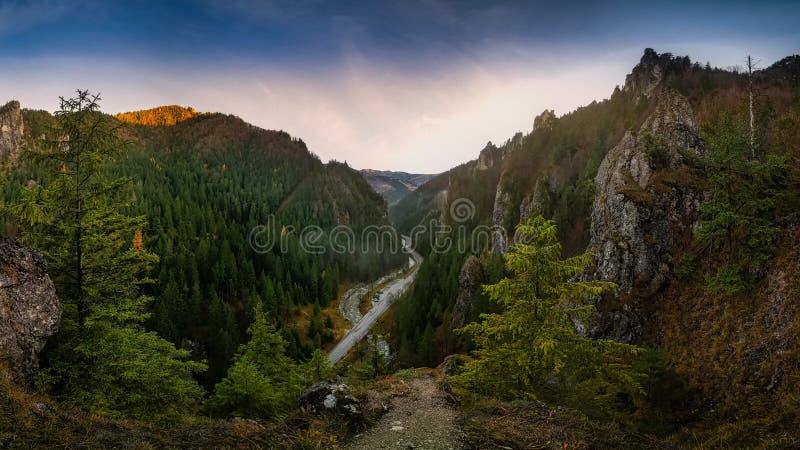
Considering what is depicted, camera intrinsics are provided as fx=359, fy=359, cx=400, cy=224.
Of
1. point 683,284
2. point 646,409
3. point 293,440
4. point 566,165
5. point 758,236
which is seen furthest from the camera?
point 566,165

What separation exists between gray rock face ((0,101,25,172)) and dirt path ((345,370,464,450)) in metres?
223

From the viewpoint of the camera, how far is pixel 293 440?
27.5 ft

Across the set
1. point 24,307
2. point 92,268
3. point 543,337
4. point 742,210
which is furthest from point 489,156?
point 24,307

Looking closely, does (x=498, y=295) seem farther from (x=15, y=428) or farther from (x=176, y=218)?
(x=176, y=218)

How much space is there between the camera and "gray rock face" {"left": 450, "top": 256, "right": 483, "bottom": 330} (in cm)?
6419

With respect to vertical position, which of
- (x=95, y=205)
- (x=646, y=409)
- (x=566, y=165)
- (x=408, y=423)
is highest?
(x=566, y=165)

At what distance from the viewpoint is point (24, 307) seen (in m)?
10.3

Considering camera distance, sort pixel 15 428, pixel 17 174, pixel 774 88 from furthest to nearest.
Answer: pixel 17 174 < pixel 774 88 < pixel 15 428

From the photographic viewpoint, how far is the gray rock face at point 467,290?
64188 millimetres

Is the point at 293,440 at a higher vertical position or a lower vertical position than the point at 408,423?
higher

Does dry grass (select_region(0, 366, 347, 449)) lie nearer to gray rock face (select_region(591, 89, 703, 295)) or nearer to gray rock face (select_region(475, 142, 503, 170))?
gray rock face (select_region(591, 89, 703, 295))

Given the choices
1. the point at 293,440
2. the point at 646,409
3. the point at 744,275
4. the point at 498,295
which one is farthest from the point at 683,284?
the point at 293,440

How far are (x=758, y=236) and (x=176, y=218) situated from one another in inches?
5218

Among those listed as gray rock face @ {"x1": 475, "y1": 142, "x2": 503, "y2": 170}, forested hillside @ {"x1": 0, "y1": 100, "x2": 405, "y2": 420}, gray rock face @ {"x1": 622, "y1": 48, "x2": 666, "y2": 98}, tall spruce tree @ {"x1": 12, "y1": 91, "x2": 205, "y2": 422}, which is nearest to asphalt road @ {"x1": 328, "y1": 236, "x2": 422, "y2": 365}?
forested hillside @ {"x1": 0, "y1": 100, "x2": 405, "y2": 420}
